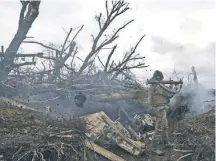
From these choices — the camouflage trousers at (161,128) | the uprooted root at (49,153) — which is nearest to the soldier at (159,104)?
the camouflage trousers at (161,128)

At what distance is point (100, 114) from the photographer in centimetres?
738

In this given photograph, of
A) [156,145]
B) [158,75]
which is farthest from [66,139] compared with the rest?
[158,75]

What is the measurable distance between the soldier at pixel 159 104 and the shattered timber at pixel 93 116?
0.03 metres

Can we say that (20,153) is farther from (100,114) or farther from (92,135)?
(100,114)

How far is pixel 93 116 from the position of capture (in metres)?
7.32

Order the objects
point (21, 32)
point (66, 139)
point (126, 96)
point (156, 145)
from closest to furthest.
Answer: point (66, 139), point (156, 145), point (126, 96), point (21, 32)

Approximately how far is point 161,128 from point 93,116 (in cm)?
179

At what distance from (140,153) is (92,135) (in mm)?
1218

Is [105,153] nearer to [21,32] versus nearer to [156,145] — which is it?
[156,145]

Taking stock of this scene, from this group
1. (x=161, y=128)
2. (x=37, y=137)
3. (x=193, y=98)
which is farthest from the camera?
(x=193, y=98)

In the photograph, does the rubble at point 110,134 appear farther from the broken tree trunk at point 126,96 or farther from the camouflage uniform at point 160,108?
the broken tree trunk at point 126,96

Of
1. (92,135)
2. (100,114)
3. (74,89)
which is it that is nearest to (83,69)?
(74,89)

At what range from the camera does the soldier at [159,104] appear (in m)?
7.09

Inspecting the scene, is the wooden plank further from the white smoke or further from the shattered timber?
the white smoke
